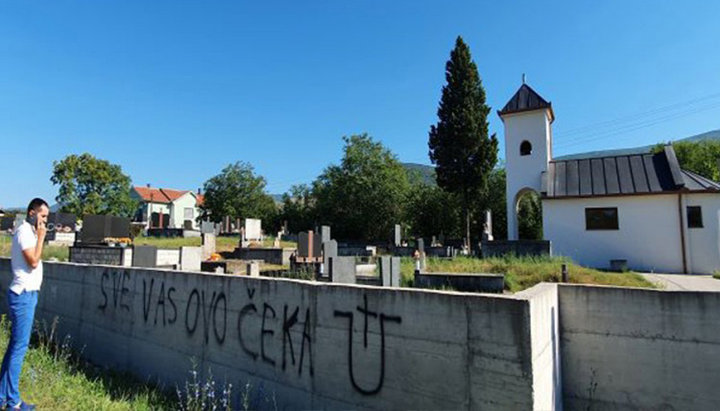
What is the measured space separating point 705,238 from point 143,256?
20733mm

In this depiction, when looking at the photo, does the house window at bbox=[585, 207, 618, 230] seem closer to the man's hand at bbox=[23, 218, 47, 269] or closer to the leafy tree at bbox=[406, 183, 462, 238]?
the leafy tree at bbox=[406, 183, 462, 238]

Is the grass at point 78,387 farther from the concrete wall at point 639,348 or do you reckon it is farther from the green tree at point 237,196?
the green tree at point 237,196

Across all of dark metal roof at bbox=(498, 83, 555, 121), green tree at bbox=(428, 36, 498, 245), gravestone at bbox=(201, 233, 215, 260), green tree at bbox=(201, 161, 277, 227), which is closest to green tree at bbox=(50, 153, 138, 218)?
green tree at bbox=(201, 161, 277, 227)

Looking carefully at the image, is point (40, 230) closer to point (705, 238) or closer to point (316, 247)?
point (316, 247)

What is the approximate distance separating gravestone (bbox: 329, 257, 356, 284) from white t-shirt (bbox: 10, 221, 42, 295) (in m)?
5.38

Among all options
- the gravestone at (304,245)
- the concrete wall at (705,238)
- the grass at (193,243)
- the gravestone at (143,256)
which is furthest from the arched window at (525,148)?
the gravestone at (143,256)

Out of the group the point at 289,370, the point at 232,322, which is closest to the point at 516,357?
Answer: the point at 289,370

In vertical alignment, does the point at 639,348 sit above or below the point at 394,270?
below

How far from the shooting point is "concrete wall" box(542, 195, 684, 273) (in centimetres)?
1780

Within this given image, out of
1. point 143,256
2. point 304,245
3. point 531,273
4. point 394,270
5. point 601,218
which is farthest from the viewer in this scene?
point 601,218

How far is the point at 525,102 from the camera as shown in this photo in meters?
23.0

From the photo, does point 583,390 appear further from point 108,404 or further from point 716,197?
point 716,197

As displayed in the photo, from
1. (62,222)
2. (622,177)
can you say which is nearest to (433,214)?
(622,177)

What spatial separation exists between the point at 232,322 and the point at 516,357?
11.7 ft
